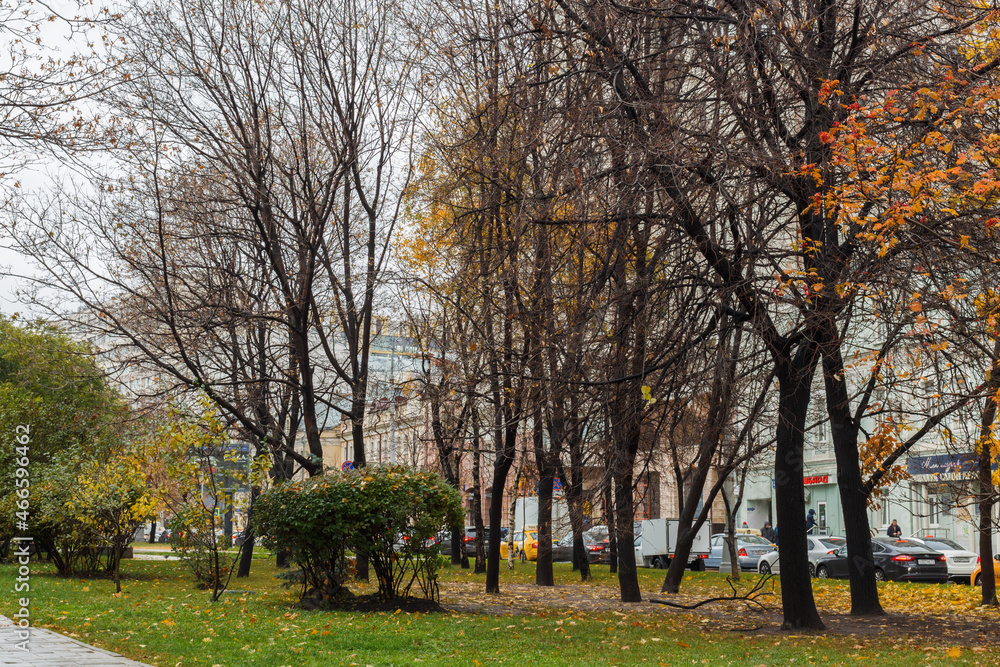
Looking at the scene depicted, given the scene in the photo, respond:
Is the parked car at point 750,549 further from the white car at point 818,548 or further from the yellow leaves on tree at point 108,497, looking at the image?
the yellow leaves on tree at point 108,497

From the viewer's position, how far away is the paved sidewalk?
7332 millimetres

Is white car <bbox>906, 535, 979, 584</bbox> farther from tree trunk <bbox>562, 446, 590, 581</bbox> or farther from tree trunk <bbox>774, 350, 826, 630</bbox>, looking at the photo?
tree trunk <bbox>774, 350, 826, 630</bbox>

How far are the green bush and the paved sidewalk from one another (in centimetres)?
451

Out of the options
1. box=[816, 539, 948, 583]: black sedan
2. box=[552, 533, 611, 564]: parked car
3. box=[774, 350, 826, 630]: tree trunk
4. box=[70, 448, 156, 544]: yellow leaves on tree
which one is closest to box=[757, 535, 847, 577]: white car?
box=[816, 539, 948, 583]: black sedan

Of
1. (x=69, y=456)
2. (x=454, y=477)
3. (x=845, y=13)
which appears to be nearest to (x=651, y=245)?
(x=845, y=13)

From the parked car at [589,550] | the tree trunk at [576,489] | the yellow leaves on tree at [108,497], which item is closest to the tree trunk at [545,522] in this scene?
the tree trunk at [576,489]

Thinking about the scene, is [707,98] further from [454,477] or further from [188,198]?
[454,477]

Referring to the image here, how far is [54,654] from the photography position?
7.83 metres

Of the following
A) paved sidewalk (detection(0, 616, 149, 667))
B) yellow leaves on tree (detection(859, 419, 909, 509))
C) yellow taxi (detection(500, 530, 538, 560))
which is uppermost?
yellow leaves on tree (detection(859, 419, 909, 509))

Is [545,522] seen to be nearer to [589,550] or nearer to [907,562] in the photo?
[907,562]

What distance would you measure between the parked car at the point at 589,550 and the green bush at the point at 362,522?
19.7 m

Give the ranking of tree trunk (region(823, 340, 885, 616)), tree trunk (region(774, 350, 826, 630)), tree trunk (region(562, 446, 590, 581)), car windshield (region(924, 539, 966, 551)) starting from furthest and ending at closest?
1. car windshield (region(924, 539, 966, 551))
2. tree trunk (region(823, 340, 885, 616))
3. tree trunk (region(562, 446, 590, 581))
4. tree trunk (region(774, 350, 826, 630))

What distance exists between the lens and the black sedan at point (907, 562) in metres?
25.3

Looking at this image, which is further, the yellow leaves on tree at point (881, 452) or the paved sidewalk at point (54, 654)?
the yellow leaves on tree at point (881, 452)
